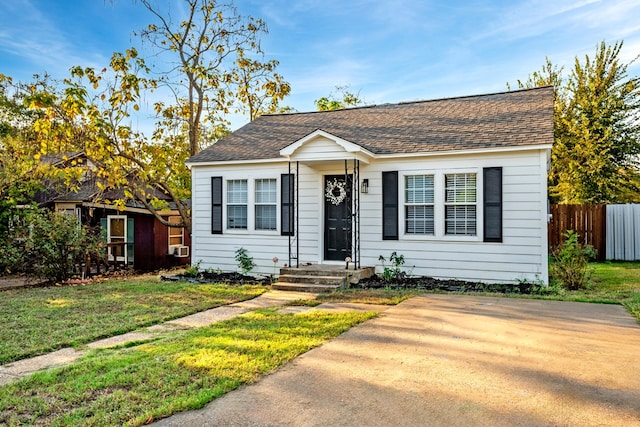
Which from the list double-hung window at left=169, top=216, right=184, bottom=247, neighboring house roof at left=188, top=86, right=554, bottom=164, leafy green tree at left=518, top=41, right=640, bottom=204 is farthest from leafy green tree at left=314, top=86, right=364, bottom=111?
double-hung window at left=169, top=216, right=184, bottom=247

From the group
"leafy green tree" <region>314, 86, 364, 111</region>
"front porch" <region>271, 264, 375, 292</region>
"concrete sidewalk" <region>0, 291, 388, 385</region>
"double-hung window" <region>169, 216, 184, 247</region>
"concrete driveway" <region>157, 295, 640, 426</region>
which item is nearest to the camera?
"concrete driveway" <region>157, 295, 640, 426</region>

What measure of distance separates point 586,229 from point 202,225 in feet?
38.3

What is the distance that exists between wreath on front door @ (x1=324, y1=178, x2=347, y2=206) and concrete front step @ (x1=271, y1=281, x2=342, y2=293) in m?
2.14

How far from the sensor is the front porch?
912cm

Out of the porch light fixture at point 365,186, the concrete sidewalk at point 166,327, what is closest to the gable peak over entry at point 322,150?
the porch light fixture at point 365,186

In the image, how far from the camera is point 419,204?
9.58 m

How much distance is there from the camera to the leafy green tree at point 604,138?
61.6 feet

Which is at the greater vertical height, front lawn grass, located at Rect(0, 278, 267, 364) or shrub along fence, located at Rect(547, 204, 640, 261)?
shrub along fence, located at Rect(547, 204, 640, 261)

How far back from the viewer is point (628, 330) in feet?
18.3

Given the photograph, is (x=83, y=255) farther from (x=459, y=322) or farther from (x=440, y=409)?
(x=440, y=409)

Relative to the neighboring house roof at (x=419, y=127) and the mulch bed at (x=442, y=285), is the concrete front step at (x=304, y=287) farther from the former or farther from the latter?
the neighboring house roof at (x=419, y=127)

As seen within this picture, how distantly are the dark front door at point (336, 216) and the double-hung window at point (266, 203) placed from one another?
1264mm

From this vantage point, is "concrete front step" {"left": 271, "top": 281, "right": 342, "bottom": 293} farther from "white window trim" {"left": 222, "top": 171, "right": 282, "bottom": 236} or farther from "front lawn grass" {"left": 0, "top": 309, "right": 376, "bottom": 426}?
"front lawn grass" {"left": 0, "top": 309, "right": 376, "bottom": 426}

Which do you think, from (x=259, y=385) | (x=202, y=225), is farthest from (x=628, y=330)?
(x=202, y=225)
